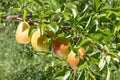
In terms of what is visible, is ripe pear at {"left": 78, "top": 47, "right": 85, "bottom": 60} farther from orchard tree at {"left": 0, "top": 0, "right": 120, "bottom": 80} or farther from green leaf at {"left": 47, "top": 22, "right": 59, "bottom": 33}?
green leaf at {"left": 47, "top": 22, "right": 59, "bottom": 33}

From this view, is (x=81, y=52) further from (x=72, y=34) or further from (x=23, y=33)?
(x=23, y=33)

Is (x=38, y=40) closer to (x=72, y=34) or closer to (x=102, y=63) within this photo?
(x=72, y=34)

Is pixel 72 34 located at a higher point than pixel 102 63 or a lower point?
higher

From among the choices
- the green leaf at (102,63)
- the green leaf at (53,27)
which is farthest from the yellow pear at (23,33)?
the green leaf at (102,63)

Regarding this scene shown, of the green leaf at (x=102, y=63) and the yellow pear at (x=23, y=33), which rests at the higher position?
the yellow pear at (x=23, y=33)

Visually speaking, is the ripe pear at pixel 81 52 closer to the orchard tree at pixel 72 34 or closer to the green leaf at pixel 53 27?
the orchard tree at pixel 72 34

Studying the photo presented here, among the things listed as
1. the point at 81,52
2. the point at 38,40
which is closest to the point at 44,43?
the point at 38,40

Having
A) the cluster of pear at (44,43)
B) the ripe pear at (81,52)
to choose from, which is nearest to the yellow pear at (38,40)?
the cluster of pear at (44,43)

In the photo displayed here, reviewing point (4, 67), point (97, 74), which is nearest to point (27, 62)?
point (4, 67)

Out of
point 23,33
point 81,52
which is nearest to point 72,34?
point 81,52

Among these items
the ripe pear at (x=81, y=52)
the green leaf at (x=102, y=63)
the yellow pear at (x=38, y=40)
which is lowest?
the green leaf at (x=102, y=63)

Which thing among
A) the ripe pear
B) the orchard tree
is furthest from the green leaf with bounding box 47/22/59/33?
the ripe pear

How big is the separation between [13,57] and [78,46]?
279cm

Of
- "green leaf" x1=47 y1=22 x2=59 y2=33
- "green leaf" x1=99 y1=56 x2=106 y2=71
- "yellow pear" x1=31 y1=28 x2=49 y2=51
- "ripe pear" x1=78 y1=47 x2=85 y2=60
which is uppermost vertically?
Result: "green leaf" x1=47 y1=22 x2=59 y2=33
